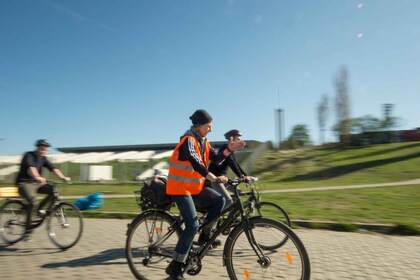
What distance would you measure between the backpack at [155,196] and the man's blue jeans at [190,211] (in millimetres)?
259

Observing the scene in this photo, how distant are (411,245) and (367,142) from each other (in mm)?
54081

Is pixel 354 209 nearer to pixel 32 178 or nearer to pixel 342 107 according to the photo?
pixel 32 178

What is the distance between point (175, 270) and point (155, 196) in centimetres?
92

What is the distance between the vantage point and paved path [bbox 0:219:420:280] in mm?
4465

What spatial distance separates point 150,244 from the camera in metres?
4.37

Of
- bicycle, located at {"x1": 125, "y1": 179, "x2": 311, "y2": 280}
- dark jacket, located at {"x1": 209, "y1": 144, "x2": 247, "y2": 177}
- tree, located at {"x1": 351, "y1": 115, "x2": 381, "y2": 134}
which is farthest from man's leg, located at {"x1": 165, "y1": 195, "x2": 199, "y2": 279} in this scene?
tree, located at {"x1": 351, "y1": 115, "x2": 381, "y2": 134}

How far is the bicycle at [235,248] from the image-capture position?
140 inches

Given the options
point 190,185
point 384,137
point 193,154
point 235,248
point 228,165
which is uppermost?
point 384,137

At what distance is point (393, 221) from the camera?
24.6 feet

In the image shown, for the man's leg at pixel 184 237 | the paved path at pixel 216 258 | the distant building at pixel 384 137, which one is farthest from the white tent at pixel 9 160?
the distant building at pixel 384 137

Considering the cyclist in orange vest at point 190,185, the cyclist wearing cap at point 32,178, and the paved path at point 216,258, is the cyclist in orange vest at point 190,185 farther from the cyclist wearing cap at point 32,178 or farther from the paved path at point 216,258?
the cyclist wearing cap at point 32,178

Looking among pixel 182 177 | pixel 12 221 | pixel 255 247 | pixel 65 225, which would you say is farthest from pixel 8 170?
pixel 255 247

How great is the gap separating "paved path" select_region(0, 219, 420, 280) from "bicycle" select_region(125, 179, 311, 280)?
406mm

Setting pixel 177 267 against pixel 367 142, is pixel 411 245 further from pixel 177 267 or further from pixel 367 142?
pixel 367 142
